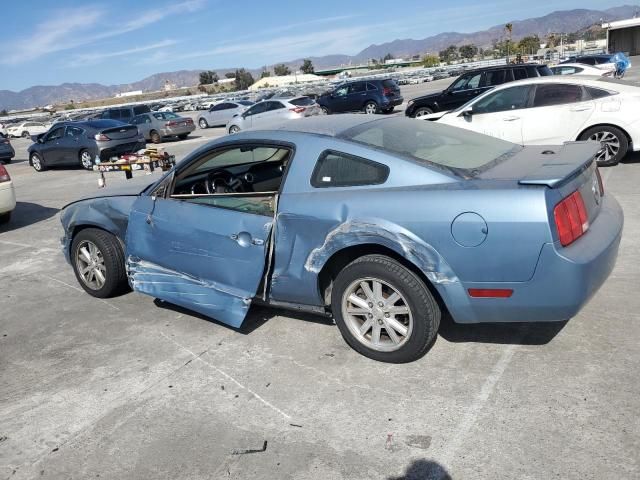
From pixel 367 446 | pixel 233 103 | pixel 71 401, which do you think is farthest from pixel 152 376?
pixel 233 103

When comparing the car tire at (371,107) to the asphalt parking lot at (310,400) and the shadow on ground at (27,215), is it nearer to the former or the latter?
the shadow on ground at (27,215)

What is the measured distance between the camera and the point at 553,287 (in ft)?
10.1

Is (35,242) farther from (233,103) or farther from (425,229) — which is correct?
(233,103)

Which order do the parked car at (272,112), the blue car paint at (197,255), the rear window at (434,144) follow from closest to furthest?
1. the rear window at (434,144)
2. the blue car paint at (197,255)
3. the parked car at (272,112)

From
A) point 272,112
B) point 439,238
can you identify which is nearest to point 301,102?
point 272,112

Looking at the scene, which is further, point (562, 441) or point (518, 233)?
point (518, 233)

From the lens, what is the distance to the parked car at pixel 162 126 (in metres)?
23.5

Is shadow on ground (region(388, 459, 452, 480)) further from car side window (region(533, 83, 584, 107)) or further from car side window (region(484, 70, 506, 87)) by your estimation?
car side window (region(484, 70, 506, 87))

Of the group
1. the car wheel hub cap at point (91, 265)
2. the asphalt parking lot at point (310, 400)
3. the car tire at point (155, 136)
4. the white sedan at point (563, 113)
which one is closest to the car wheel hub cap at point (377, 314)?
the asphalt parking lot at point (310, 400)

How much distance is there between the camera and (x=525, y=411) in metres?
3.07

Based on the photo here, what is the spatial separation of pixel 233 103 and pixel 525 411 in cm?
2813

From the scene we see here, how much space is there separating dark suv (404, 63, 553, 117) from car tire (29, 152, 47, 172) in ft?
37.4

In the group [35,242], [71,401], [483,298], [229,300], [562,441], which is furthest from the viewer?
[35,242]

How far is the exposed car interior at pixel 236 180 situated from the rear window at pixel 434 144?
2.13 ft
